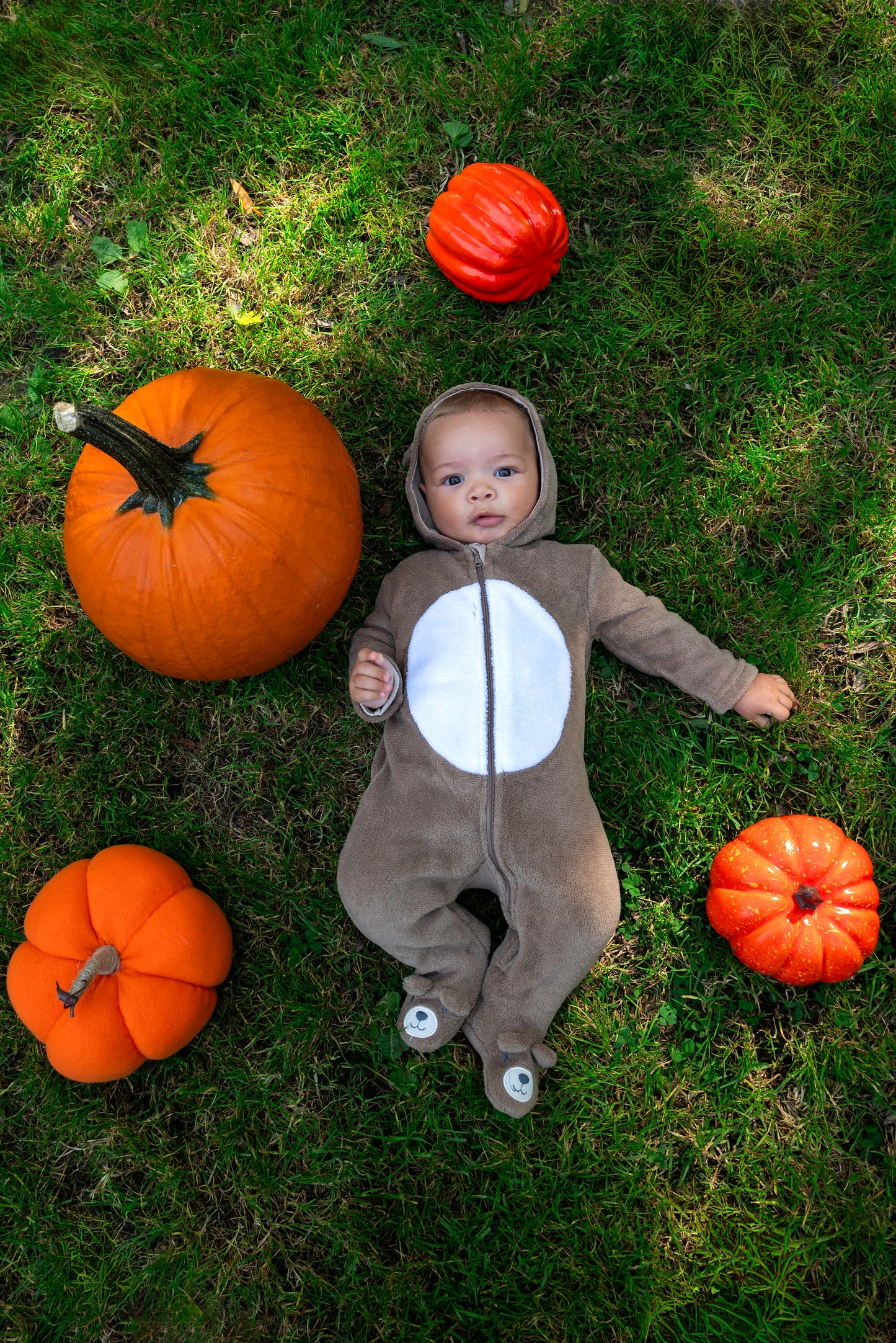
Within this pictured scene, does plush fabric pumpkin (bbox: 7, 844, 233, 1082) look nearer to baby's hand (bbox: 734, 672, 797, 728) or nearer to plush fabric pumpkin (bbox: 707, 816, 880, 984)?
plush fabric pumpkin (bbox: 707, 816, 880, 984)

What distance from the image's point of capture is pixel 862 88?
11.4 ft

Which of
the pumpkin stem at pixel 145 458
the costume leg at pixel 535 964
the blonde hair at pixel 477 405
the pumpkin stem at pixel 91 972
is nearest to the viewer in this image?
the pumpkin stem at pixel 145 458

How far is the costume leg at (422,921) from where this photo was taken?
2.87 metres

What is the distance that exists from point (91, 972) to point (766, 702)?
2.54m

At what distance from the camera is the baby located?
2.87 m

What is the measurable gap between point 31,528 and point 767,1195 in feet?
12.5

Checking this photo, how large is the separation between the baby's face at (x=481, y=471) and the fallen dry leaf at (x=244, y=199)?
4.42 ft

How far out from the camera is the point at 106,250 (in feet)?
11.5

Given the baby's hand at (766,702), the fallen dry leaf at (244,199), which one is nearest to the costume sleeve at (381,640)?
the baby's hand at (766,702)

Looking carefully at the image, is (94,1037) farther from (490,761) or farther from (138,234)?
(138,234)

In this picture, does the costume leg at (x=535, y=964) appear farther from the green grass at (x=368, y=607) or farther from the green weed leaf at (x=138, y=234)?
the green weed leaf at (x=138, y=234)

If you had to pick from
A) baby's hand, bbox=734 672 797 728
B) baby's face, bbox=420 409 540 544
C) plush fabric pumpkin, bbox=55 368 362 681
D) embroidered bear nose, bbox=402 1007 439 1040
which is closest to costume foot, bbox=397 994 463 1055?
embroidered bear nose, bbox=402 1007 439 1040

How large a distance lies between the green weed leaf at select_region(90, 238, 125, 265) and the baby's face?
1.63 m

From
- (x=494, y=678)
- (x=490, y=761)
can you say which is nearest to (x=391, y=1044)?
(x=490, y=761)
